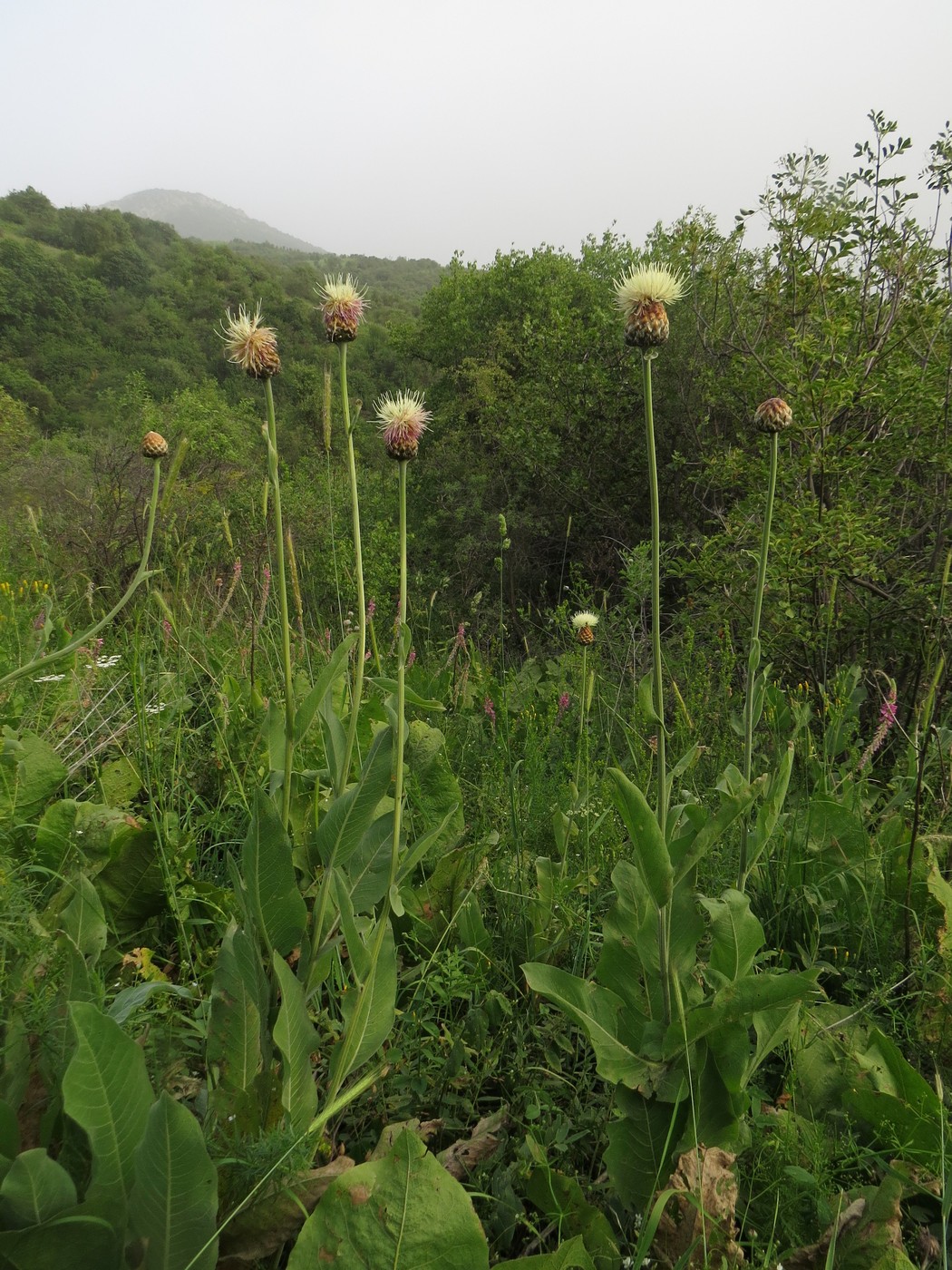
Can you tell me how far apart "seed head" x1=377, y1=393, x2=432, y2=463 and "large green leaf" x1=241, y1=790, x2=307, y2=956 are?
2.05ft

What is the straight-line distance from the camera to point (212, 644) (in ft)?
10.9

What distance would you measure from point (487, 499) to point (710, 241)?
4.81 meters

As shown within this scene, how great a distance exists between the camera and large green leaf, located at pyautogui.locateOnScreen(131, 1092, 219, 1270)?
0.83 m

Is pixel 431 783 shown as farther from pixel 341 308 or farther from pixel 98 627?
pixel 341 308

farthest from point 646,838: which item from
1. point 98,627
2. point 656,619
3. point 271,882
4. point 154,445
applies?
point 154,445

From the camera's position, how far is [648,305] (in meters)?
1.29

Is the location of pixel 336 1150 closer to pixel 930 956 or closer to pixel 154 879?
pixel 154 879

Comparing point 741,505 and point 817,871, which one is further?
point 741,505

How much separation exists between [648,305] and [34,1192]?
1552mm

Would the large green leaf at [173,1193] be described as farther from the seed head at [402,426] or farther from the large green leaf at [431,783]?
the large green leaf at [431,783]

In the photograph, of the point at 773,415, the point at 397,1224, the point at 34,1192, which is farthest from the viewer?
the point at 773,415

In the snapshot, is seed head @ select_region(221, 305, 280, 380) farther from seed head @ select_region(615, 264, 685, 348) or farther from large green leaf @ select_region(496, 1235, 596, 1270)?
large green leaf @ select_region(496, 1235, 596, 1270)

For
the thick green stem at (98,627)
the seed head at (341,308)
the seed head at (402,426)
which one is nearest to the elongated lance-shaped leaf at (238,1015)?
the thick green stem at (98,627)

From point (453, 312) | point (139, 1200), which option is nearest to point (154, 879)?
point (139, 1200)
